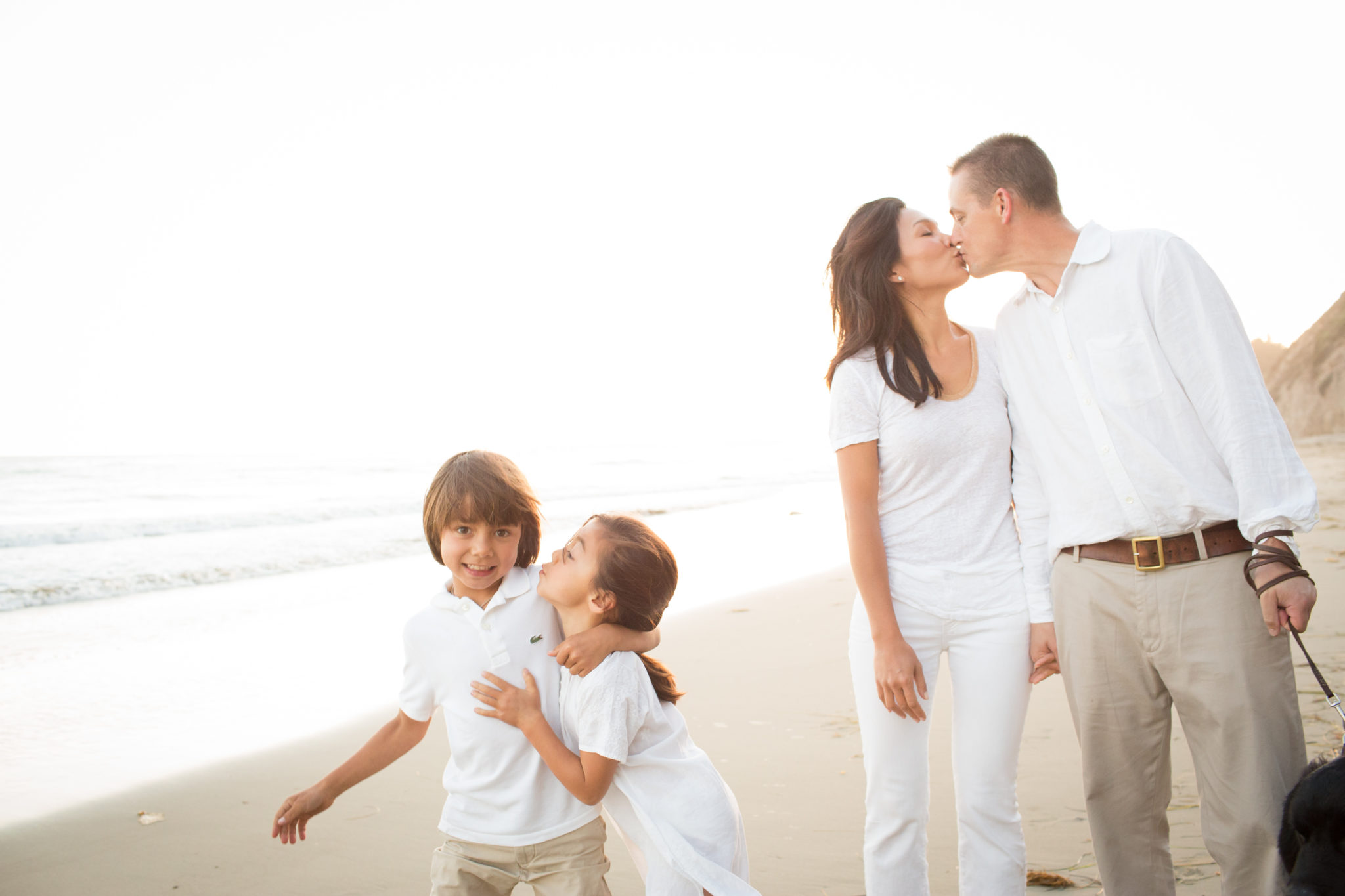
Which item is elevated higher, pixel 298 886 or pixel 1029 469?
pixel 1029 469

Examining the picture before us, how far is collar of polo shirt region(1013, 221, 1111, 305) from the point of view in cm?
226

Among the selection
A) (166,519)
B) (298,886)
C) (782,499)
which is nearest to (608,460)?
(782,499)

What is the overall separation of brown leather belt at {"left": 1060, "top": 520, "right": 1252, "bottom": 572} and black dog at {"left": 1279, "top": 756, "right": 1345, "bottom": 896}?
1.53 ft

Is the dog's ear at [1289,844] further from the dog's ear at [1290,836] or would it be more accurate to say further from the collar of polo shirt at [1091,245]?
the collar of polo shirt at [1091,245]

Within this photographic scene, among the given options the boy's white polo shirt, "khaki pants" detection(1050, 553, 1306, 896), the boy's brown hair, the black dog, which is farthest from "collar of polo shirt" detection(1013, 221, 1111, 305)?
the boy's white polo shirt

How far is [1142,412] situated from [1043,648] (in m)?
0.63

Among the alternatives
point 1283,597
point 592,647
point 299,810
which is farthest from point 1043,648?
point 299,810

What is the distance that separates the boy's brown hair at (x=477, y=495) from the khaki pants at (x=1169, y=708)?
53.5 inches

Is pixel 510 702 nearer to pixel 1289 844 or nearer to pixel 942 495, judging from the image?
pixel 942 495

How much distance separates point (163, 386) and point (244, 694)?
4002 cm

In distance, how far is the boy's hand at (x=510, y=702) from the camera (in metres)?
2.04

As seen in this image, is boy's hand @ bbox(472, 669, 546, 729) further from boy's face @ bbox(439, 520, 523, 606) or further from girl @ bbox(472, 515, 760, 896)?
boy's face @ bbox(439, 520, 523, 606)

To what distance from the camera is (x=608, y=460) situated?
103 feet

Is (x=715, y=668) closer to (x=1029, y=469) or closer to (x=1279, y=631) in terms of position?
(x=1029, y=469)
